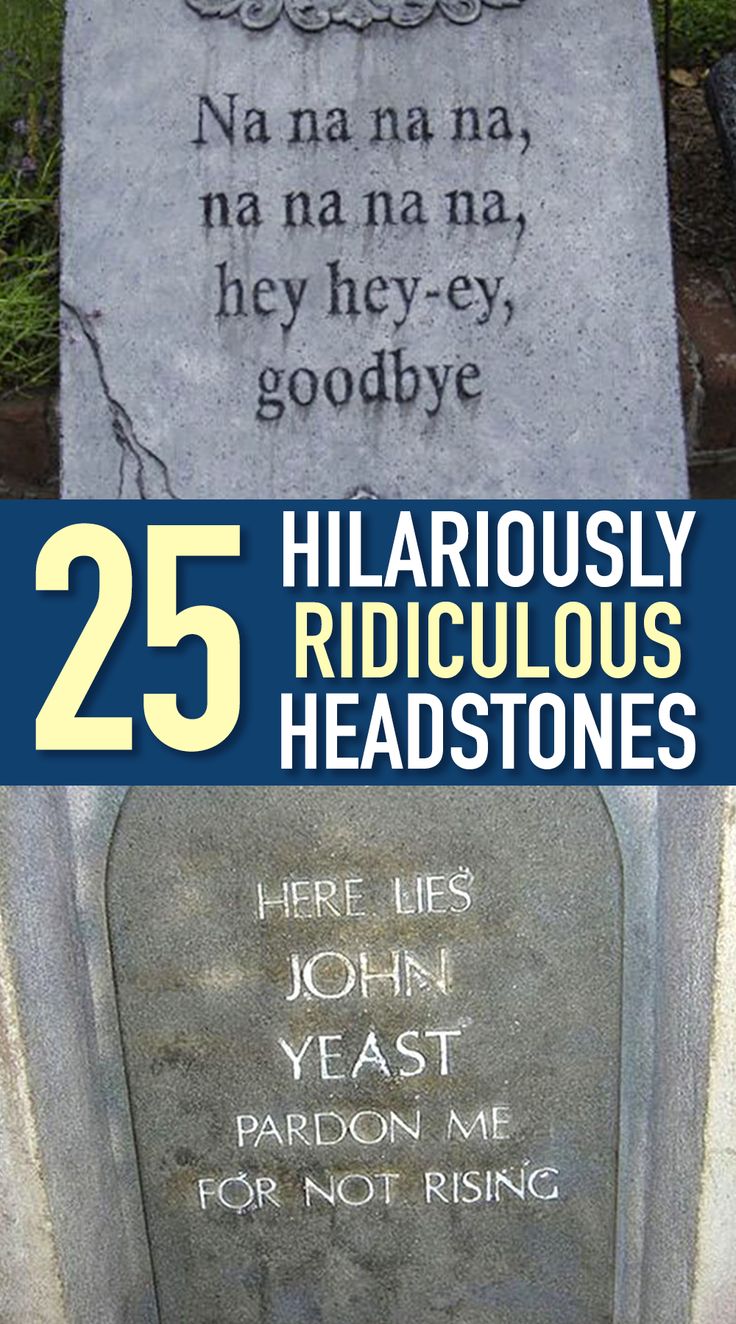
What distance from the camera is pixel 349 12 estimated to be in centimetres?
225

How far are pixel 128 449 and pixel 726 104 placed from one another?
136 centimetres

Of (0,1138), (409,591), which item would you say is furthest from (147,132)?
(0,1138)

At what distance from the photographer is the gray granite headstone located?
2217 millimetres

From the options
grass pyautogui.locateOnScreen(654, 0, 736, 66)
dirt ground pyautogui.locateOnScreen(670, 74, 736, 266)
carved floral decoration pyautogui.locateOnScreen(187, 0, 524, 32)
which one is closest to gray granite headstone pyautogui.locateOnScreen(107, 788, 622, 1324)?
carved floral decoration pyautogui.locateOnScreen(187, 0, 524, 32)

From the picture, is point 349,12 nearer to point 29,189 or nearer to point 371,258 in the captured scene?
point 371,258

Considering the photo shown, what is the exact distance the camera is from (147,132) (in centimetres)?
224

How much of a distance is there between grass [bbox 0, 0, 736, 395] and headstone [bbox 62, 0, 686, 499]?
24.6 inches

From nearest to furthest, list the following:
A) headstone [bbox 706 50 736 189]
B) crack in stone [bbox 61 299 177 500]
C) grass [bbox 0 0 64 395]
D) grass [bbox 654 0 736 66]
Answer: crack in stone [bbox 61 299 177 500]
grass [bbox 0 0 64 395]
headstone [bbox 706 50 736 189]
grass [bbox 654 0 736 66]

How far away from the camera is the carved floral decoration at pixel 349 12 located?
7.37ft

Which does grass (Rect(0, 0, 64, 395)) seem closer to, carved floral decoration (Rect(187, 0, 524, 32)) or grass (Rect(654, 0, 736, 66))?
carved floral decoration (Rect(187, 0, 524, 32))

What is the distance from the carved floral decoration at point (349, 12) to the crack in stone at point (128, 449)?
16.8 inches

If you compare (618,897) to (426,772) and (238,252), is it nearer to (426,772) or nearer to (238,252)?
(426,772)

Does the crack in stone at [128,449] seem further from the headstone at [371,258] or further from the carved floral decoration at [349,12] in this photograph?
the carved floral decoration at [349,12]

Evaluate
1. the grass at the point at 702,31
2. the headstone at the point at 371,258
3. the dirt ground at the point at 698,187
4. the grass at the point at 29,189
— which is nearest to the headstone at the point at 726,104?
the dirt ground at the point at 698,187
